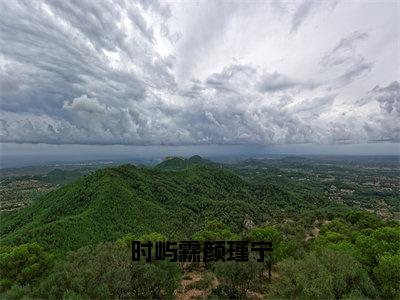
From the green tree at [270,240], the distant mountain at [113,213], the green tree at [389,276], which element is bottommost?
the distant mountain at [113,213]

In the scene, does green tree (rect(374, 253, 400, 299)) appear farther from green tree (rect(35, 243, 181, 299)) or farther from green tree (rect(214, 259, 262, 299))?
green tree (rect(35, 243, 181, 299))

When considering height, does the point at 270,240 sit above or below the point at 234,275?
below

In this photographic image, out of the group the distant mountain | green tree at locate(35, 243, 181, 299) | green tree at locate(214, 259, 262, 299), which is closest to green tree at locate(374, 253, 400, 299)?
green tree at locate(214, 259, 262, 299)

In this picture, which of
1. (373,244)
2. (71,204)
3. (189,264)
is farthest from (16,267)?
(71,204)

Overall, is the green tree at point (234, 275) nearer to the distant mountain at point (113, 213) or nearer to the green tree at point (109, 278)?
the green tree at point (109, 278)

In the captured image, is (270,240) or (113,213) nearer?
(270,240)

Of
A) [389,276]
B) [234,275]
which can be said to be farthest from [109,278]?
[389,276]

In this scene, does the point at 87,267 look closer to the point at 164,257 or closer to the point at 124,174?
the point at 164,257

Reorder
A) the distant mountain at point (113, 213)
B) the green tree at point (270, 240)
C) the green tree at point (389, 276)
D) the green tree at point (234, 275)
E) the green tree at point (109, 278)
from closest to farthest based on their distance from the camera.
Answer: the green tree at point (109, 278) < the green tree at point (389, 276) < the green tree at point (234, 275) < the green tree at point (270, 240) < the distant mountain at point (113, 213)

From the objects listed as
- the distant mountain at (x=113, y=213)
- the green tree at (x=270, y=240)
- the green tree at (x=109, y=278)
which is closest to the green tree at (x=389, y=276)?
the green tree at (x=270, y=240)

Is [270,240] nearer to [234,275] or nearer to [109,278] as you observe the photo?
[234,275]

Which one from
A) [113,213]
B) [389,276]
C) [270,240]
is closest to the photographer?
[389,276]

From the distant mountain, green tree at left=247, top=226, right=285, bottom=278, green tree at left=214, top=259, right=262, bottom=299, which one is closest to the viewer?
green tree at left=214, top=259, right=262, bottom=299
